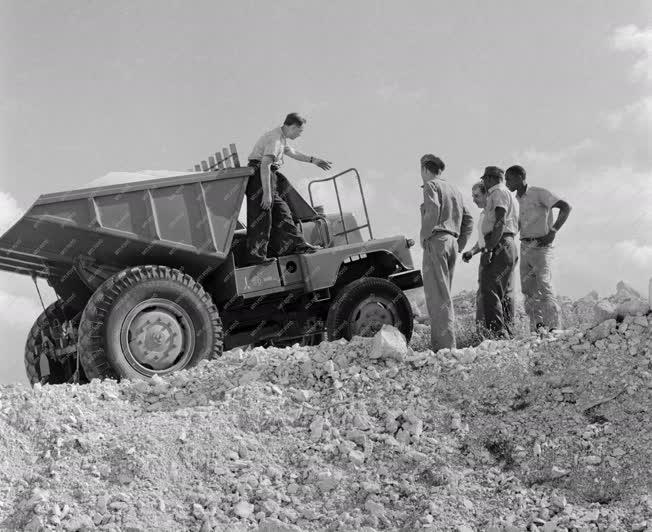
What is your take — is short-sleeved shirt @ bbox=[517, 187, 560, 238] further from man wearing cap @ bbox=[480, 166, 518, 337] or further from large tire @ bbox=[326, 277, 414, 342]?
large tire @ bbox=[326, 277, 414, 342]

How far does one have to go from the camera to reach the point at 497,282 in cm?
837

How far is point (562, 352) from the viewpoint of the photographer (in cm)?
701

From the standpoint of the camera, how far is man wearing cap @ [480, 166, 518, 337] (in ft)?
27.2

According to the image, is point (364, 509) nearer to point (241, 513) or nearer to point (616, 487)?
point (241, 513)

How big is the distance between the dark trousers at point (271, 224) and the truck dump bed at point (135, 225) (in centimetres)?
18

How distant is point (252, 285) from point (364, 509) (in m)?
3.94

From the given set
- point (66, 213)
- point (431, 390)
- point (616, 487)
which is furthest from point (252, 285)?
point (616, 487)

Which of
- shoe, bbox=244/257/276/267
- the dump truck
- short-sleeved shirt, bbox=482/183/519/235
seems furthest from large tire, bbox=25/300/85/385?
short-sleeved shirt, bbox=482/183/519/235

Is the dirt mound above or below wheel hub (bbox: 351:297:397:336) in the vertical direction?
below

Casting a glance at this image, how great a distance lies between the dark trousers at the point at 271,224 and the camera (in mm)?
8938

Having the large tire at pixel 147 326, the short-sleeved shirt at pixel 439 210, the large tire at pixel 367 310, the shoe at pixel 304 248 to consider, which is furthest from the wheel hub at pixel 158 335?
the short-sleeved shirt at pixel 439 210

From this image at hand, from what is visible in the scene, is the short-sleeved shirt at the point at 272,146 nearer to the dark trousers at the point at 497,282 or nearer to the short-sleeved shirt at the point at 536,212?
the dark trousers at the point at 497,282

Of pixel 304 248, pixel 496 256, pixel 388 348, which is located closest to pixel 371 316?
pixel 304 248

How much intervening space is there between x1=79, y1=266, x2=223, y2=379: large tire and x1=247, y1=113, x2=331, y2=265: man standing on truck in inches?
37.3
